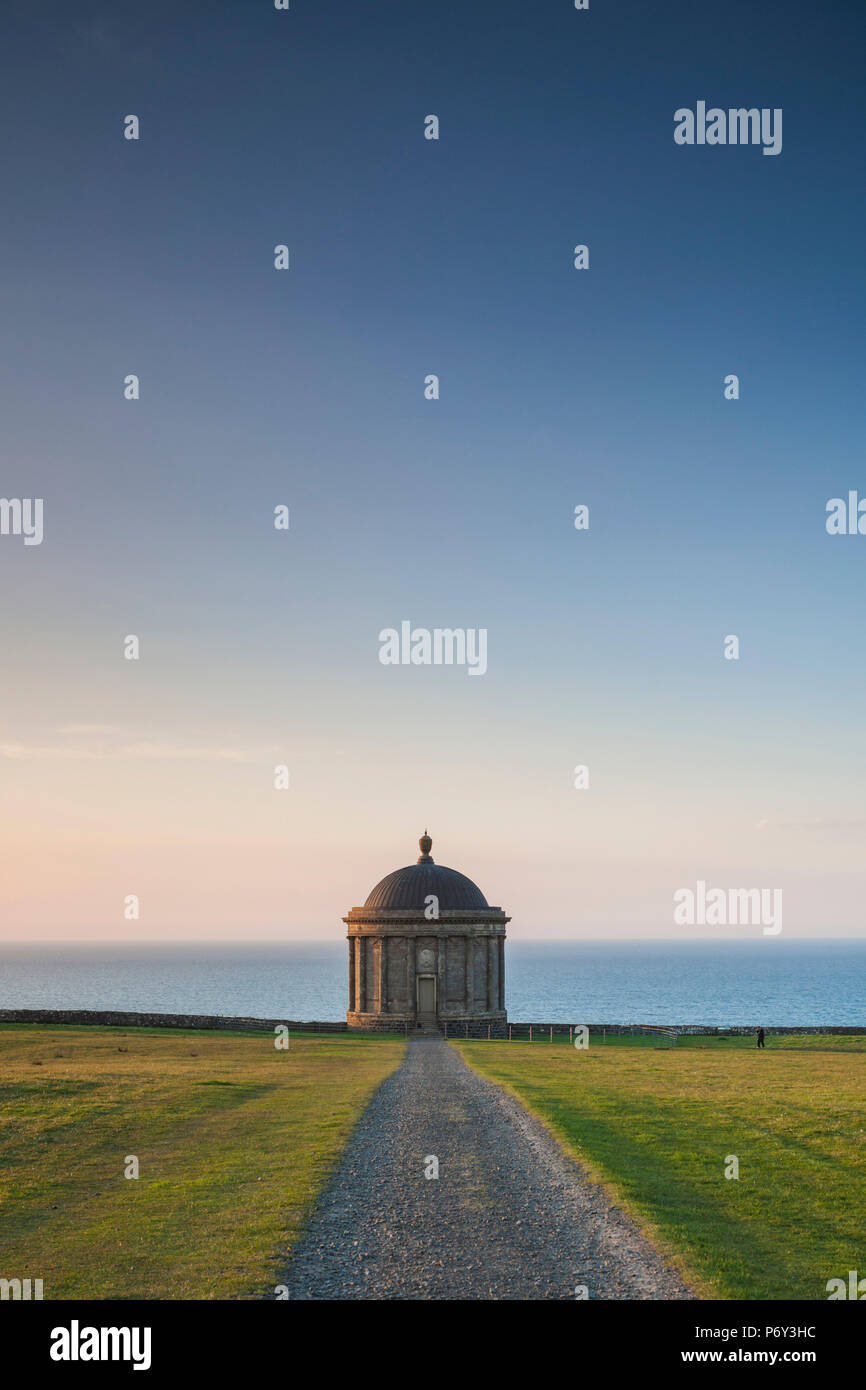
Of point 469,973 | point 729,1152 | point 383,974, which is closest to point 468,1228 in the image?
point 729,1152

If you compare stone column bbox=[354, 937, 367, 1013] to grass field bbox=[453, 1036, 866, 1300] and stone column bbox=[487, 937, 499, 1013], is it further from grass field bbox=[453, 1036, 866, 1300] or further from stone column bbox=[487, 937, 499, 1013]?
grass field bbox=[453, 1036, 866, 1300]

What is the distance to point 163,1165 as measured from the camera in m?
20.2

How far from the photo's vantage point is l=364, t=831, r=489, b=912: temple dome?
232 feet

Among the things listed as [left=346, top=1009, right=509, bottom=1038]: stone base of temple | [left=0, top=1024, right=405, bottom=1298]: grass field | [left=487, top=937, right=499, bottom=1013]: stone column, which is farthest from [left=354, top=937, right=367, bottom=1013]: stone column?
[left=0, top=1024, right=405, bottom=1298]: grass field

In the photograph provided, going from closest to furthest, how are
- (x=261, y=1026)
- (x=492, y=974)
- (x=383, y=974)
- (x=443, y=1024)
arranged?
1. (x=261, y=1026)
2. (x=443, y=1024)
3. (x=383, y=974)
4. (x=492, y=974)

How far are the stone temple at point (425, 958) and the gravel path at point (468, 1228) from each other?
148 ft

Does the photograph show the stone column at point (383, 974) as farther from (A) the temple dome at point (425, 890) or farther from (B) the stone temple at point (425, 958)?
(A) the temple dome at point (425, 890)

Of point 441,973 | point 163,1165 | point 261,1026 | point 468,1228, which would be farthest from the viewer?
point 441,973

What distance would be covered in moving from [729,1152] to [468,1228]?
824 centimetres

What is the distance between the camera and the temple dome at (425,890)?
70.8 m

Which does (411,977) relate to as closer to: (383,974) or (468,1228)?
(383,974)

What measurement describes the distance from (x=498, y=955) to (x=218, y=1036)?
75.2ft
